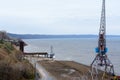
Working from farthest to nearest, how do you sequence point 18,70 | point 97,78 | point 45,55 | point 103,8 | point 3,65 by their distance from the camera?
point 45,55 < point 103,8 < point 97,78 < point 18,70 < point 3,65

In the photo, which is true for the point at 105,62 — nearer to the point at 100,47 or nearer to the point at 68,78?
the point at 100,47

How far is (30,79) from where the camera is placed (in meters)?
45.2

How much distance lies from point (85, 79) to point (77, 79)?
1112mm

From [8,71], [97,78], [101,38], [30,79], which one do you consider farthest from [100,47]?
[8,71]

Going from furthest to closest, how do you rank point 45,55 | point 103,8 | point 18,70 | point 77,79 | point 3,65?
point 45,55
point 103,8
point 77,79
point 18,70
point 3,65

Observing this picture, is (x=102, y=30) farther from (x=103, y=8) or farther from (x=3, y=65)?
(x=3, y=65)

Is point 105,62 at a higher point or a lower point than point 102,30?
lower

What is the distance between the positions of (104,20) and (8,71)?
25194mm

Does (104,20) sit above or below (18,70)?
above

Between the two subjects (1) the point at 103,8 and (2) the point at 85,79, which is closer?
(2) the point at 85,79

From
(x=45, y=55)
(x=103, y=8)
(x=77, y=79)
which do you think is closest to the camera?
(x=77, y=79)

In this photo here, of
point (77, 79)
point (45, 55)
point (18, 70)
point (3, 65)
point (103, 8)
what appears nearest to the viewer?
point (3, 65)

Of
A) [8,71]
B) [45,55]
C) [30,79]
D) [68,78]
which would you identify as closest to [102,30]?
[68,78]

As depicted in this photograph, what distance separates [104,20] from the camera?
2395 inches
